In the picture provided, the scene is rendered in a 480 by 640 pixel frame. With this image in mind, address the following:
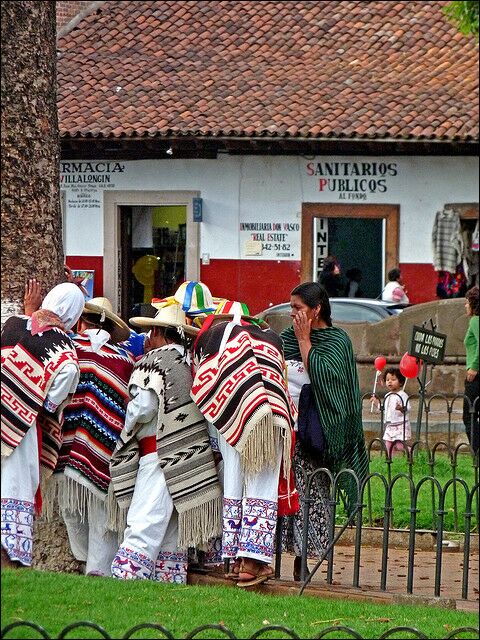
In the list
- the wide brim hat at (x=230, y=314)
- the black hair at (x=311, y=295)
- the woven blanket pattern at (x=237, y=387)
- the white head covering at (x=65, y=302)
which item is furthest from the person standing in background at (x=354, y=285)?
the white head covering at (x=65, y=302)

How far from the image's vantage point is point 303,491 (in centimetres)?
795

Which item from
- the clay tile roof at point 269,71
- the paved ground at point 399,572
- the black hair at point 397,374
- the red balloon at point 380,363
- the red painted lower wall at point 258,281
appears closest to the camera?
the paved ground at point 399,572

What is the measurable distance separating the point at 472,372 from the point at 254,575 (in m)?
6.22

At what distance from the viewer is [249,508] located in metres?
7.49

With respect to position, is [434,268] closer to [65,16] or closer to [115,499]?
[65,16]

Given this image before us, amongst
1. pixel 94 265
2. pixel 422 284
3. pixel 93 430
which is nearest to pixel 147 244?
pixel 94 265

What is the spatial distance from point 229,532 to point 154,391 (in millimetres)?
826

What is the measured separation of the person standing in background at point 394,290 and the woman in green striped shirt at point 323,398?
13645 mm

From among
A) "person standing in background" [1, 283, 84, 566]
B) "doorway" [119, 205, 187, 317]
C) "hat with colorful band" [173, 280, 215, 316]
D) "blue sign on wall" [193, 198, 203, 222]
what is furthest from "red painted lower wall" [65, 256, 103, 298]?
"person standing in background" [1, 283, 84, 566]

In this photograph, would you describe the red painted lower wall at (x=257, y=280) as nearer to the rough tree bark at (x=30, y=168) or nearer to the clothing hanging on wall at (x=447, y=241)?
the clothing hanging on wall at (x=447, y=241)

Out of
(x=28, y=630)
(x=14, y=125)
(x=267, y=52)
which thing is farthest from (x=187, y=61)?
(x=28, y=630)

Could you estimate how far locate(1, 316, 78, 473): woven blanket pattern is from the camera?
7141 millimetres

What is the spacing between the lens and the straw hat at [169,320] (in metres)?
7.69

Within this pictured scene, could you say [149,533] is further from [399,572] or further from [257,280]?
[257,280]
